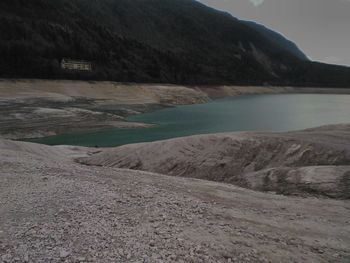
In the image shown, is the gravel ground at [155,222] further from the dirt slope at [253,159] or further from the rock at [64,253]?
the dirt slope at [253,159]

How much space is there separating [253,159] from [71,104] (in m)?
40.3

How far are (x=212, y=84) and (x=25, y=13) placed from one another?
58.6 meters

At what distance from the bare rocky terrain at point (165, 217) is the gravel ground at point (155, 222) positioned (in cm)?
2

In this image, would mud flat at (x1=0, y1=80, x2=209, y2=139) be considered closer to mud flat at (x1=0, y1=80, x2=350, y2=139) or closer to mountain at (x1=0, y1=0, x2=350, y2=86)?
mud flat at (x1=0, y1=80, x2=350, y2=139)

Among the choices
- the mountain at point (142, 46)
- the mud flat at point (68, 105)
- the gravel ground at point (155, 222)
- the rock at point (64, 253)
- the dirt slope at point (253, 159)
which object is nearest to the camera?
the rock at point (64, 253)

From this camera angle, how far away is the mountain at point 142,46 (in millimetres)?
64062

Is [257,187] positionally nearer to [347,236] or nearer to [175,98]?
[347,236]

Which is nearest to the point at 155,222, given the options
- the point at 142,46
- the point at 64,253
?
the point at 64,253

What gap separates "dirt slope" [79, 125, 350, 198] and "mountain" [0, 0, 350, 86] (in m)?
46.9

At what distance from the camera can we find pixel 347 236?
8.22 m

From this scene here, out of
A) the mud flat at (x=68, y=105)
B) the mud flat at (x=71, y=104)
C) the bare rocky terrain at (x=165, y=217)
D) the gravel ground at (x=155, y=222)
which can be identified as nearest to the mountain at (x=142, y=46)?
the mud flat at (x=68, y=105)

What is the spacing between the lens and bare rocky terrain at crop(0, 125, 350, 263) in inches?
261

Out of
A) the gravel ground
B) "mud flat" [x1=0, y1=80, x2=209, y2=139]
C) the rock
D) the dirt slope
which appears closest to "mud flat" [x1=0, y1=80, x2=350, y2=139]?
"mud flat" [x1=0, y1=80, x2=209, y2=139]

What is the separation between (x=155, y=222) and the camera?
25.8ft
